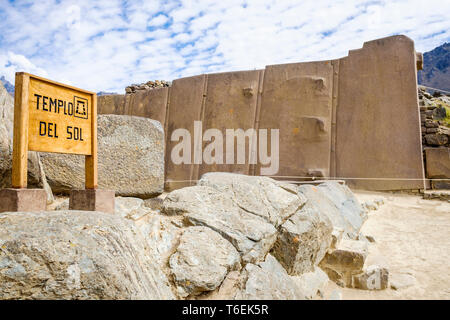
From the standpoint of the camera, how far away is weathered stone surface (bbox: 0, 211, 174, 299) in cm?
130

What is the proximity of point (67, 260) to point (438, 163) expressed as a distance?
760cm

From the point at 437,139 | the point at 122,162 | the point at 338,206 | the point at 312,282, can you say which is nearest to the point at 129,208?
the point at 122,162

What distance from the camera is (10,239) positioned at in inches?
52.9

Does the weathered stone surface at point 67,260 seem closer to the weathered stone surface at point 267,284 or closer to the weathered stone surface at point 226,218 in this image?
the weathered stone surface at point 267,284

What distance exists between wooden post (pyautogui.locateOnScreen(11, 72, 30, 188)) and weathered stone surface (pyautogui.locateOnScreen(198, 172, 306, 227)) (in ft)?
4.49

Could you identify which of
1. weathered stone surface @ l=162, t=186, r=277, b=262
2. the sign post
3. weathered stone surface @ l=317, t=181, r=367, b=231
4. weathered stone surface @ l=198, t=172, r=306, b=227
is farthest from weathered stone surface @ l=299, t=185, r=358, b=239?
the sign post

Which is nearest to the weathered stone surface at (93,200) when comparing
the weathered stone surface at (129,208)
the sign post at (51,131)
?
the sign post at (51,131)

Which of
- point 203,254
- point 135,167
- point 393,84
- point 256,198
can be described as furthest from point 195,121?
point 203,254

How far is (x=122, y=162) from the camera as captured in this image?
10.2ft

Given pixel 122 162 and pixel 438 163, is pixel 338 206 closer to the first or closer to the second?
pixel 122 162

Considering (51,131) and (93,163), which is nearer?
(51,131)

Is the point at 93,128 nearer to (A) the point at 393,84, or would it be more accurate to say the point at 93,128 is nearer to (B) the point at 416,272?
(B) the point at 416,272

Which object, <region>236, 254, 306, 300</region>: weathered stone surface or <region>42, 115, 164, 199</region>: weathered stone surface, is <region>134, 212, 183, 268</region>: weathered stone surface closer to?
→ <region>236, 254, 306, 300</region>: weathered stone surface
